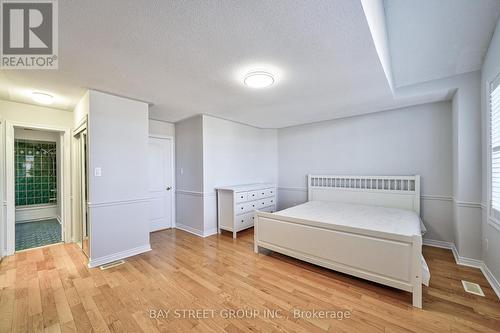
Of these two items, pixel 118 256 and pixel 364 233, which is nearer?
pixel 364 233

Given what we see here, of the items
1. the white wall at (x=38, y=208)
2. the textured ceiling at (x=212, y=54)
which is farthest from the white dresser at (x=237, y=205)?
the white wall at (x=38, y=208)

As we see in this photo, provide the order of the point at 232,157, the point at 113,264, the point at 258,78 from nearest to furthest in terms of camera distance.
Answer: the point at 258,78
the point at 113,264
the point at 232,157

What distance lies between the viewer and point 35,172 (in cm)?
543

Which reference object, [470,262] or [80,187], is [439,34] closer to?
[470,262]

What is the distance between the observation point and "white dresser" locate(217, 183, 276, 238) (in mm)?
3930

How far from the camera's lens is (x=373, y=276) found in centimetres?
217

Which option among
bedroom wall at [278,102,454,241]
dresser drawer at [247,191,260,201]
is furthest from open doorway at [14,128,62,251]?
bedroom wall at [278,102,454,241]

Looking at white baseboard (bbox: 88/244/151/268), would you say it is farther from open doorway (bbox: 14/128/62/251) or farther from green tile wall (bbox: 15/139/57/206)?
green tile wall (bbox: 15/139/57/206)

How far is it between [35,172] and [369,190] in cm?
819

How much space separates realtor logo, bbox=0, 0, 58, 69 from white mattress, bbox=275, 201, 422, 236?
3077 mm

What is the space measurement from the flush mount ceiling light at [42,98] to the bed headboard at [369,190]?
191 inches

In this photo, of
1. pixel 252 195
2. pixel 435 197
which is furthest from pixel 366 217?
pixel 252 195

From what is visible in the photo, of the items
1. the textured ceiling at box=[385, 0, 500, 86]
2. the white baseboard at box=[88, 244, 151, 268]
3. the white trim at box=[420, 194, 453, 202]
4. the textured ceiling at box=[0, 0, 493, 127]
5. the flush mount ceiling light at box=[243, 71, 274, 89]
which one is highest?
the textured ceiling at box=[385, 0, 500, 86]

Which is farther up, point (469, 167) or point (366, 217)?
point (469, 167)
